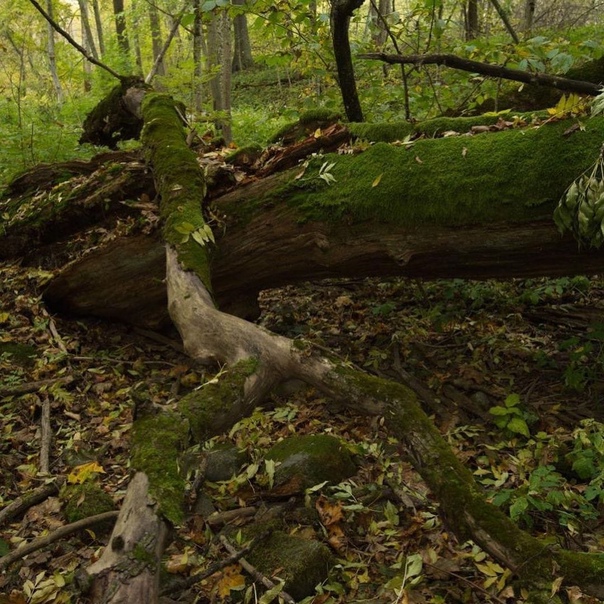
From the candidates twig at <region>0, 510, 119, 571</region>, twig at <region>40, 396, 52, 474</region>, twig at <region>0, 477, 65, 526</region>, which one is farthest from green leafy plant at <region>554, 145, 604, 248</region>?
twig at <region>40, 396, 52, 474</region>

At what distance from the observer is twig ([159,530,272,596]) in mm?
2557

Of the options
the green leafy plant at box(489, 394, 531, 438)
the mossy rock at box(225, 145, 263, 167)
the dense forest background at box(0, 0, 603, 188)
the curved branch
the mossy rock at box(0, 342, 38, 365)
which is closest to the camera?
the green leafy plant at box(489, 394, 531, 438)

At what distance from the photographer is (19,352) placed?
4809mm

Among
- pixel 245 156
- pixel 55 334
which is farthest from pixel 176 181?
pixel 55 334

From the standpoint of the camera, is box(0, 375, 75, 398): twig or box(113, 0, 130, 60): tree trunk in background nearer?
box(0, 375, 75, 398): twig

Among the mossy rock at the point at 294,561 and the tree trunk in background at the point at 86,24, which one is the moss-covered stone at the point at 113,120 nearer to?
the mossy rock at the point at 294,561

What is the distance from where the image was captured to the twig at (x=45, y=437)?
3688mm

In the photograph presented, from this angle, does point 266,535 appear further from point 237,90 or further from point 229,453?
point 237,90

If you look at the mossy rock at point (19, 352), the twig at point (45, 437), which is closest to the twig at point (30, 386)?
the twig at point (45, 437)

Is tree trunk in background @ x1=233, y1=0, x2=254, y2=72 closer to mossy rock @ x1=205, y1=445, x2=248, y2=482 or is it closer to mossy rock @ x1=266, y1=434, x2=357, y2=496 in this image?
mossy rock @ x1=205, y1=445, x2=248, y2=482

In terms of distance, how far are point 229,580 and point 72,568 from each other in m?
0.86

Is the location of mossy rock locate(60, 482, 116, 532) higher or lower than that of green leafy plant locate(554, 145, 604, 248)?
lower

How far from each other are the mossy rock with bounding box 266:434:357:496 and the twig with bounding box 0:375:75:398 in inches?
76.9

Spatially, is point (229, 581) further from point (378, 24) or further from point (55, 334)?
point (378, 24)
